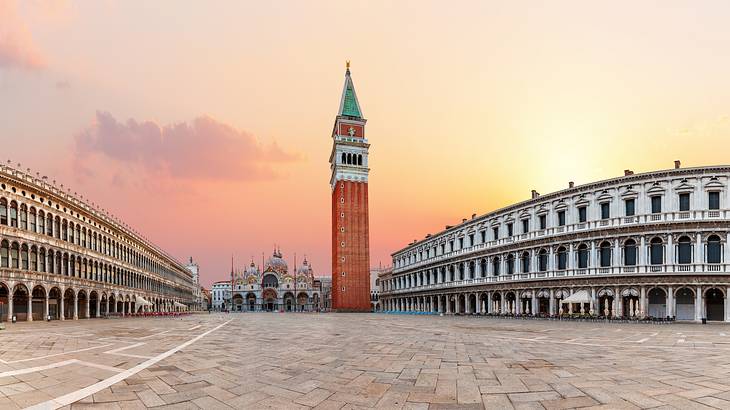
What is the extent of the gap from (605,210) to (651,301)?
26.4 ft

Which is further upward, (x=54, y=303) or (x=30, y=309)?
(x=30, y=309)

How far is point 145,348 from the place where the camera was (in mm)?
14867

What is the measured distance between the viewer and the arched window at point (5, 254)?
34844 mm

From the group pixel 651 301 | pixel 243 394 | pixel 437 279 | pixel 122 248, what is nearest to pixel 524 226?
pixel 651 301

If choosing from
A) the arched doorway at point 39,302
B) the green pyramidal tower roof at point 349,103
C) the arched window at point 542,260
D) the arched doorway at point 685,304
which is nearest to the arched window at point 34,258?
the arched doorway at point 39,302

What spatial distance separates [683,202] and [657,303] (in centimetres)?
815

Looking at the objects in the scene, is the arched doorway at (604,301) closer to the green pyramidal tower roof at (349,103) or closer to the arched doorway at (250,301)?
the green pyramidal tower roof at (349,103)

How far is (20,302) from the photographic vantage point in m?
37.8

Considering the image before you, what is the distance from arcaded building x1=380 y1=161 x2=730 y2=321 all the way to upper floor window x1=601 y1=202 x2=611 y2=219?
8 cm

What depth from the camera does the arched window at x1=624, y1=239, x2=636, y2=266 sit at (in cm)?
3669

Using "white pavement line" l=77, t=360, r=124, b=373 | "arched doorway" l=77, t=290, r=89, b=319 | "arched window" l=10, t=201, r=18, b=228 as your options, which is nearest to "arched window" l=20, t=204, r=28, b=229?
"arched window" l=10, t=201, r=18, b=228

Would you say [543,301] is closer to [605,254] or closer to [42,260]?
[605,254]

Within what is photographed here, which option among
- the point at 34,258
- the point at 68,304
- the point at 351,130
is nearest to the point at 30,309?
the point at 34,258

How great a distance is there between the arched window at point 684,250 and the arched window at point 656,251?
3.58 ft
